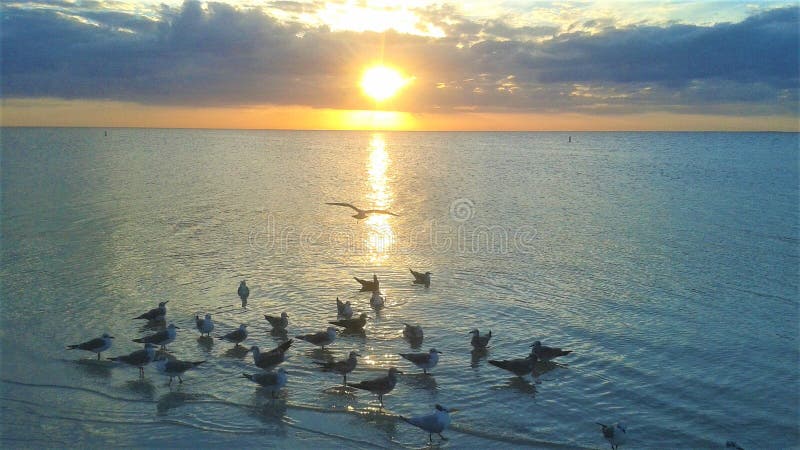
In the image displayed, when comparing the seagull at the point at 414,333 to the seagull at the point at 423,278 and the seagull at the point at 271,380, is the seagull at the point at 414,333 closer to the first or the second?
the seagull at the point at 271,380

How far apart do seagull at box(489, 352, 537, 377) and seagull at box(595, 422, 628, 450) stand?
9.12 feet

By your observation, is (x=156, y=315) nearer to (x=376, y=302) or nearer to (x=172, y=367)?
(x=172, y=367)

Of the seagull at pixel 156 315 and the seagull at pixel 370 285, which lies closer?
the seagull at pixel 156 315

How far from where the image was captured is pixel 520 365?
1339 cm

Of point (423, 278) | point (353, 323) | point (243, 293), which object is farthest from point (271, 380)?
point (423, 278)

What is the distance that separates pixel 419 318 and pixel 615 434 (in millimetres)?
7976

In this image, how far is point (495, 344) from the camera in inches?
618

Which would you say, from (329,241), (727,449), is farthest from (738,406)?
(329,241)

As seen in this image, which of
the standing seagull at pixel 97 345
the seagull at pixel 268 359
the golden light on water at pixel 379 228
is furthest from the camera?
the golden light on water at pixel 379 228

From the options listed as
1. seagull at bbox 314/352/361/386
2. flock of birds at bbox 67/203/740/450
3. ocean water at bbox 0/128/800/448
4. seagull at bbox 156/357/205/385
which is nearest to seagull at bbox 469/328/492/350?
flock of birds at bbox 67/203/740/450

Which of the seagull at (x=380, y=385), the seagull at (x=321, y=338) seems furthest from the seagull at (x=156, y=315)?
the seagull at (x=380, y=385)

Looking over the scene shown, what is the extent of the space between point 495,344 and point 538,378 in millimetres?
2139

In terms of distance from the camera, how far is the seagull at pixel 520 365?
43.8ft

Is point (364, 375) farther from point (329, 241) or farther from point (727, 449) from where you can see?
point (329, 241)
